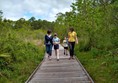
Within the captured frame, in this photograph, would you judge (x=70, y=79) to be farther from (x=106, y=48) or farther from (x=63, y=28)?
(x=63, y=28)

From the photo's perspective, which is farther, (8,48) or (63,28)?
(63,28)

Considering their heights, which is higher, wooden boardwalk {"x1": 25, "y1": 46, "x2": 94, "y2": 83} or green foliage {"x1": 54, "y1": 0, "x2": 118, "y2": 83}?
green foliage {"x1": 54, "y1": 0, "x2": 118, "y2": 83}

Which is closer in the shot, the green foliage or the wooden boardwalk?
the wooden boardwalk

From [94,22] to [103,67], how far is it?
9861mm

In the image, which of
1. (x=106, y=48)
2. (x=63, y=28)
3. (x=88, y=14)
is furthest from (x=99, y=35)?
(x=63, y=28)

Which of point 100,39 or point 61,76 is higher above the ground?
point 100,39

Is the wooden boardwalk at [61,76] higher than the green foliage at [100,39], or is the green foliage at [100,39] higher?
the green foliage at [100,39]

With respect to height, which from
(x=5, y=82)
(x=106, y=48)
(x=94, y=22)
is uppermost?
(x=94, y=22)

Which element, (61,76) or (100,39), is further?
(100,39)

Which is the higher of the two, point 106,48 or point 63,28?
point 63,28

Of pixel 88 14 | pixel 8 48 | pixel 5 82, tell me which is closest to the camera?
pixel 5 82

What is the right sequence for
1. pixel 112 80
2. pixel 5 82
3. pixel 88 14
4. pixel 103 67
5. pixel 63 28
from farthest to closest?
pixel 63 28
pixel 88 14
pixel 103 67
pixel 5 82
pixel 112 80

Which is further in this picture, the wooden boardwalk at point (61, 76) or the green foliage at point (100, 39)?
the green foliage at point (100, 39)

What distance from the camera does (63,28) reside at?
49938 millimetres
